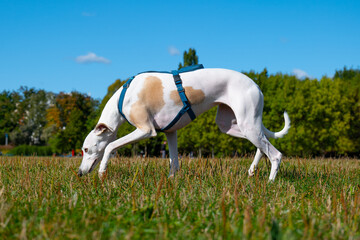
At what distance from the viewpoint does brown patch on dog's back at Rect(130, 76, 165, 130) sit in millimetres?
5113

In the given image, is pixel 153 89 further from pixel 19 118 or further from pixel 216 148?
pixel 19 118

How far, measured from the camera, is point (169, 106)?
5.21m

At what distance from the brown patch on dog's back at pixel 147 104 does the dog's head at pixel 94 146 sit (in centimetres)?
61

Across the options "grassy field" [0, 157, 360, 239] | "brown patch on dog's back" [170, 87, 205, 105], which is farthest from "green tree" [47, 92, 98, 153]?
"grassy field" [0, 157, 360, 239]

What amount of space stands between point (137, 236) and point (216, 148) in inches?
1021

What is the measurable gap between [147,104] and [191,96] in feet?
2.17

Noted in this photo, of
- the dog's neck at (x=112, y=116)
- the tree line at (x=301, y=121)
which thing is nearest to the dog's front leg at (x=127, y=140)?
the dog's neck at (x=112, y=116)

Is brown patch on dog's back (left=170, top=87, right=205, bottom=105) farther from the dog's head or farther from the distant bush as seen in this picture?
the distant bush

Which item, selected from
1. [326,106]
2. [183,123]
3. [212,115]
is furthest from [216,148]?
[183,123]

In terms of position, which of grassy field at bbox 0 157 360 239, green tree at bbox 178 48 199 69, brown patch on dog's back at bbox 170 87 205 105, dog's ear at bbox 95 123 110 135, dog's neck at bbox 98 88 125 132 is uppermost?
green tree at bbox 178 48 199 69

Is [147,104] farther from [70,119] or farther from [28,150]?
[28,150]

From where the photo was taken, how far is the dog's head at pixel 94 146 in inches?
217

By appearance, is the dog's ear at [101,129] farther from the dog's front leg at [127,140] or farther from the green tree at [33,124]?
the green tree at [33,124]

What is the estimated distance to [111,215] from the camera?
2797mm
